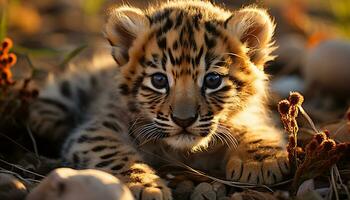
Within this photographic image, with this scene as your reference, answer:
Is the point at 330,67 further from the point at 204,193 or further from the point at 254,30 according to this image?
the point at 204,193

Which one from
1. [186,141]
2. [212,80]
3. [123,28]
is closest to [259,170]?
[186,141]

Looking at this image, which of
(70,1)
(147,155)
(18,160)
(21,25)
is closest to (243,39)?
(147,155)

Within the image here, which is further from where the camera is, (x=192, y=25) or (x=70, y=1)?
(x=70, y=1)

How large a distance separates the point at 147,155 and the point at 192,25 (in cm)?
98

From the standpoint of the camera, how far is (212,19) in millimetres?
4691

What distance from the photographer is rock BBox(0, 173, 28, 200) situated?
12.4 feet

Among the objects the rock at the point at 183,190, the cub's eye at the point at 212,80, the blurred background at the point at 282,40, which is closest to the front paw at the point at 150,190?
the rock at the point at 183,190

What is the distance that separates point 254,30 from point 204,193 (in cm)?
130

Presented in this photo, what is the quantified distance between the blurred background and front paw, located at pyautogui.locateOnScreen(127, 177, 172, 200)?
4.99ft

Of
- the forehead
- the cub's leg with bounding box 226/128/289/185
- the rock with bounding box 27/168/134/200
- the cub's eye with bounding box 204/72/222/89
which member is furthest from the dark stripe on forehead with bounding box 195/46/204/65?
the rock with bounding box 27/168/134/200

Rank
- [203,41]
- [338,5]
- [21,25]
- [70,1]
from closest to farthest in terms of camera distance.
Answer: [203,41], [338,5], [21,25], [70,1]

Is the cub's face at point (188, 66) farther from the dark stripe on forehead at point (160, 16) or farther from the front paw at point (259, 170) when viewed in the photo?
the front paw at point (259, 170)

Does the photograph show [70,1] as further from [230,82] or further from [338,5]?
[230,82]

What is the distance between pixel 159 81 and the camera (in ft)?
14.7
